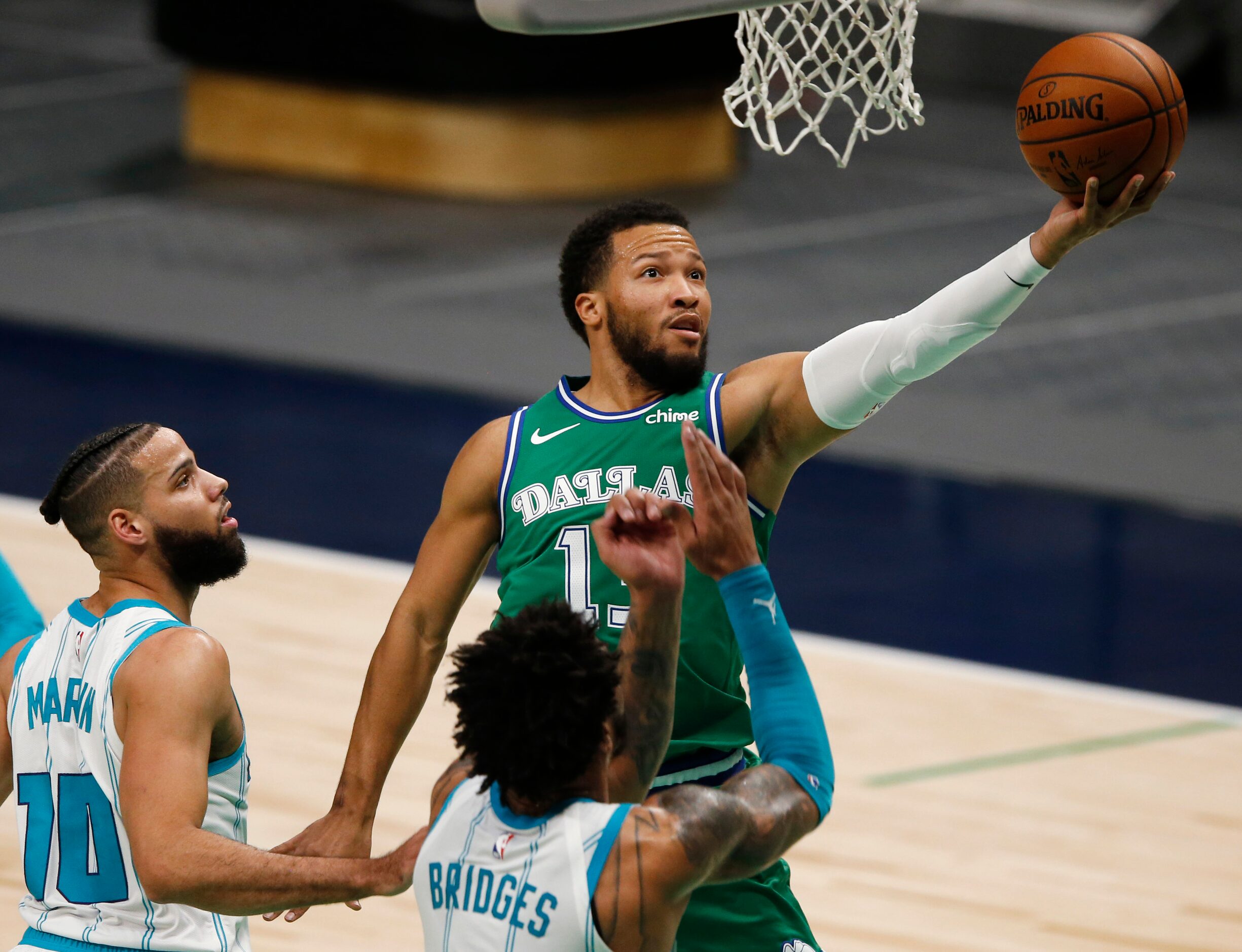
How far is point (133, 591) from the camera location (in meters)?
3.70

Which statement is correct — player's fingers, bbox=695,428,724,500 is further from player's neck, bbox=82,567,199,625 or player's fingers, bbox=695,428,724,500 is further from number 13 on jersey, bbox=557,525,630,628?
player's neck, bbox=82,567,199,625

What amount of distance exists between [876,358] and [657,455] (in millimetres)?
499

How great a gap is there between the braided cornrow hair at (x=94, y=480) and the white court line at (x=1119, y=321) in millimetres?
8698

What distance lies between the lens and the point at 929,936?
5781mm

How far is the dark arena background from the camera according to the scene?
22.4ft

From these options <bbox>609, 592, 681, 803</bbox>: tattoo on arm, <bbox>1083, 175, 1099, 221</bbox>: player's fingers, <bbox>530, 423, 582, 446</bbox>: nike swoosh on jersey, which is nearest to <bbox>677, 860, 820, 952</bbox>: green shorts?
<bbox>609, 592, 681, 803</bbox>: tattoo on arm

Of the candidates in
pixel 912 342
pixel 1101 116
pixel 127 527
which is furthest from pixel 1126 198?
pixel 127 527

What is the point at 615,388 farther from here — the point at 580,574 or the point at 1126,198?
the point at 1126,198

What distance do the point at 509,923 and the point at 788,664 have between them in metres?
0.65

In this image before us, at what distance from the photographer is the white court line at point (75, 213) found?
13.6 m

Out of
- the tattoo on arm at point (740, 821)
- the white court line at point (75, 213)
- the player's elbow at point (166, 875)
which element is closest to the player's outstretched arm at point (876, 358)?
the tattoo on arm at point (740, 821)

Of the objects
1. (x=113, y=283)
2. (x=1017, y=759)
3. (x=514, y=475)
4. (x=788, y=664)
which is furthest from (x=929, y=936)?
(x=113, y=283)

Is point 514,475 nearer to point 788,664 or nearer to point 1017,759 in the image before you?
point 788,664

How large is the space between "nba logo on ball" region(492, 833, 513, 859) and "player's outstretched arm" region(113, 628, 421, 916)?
0.90 feet
